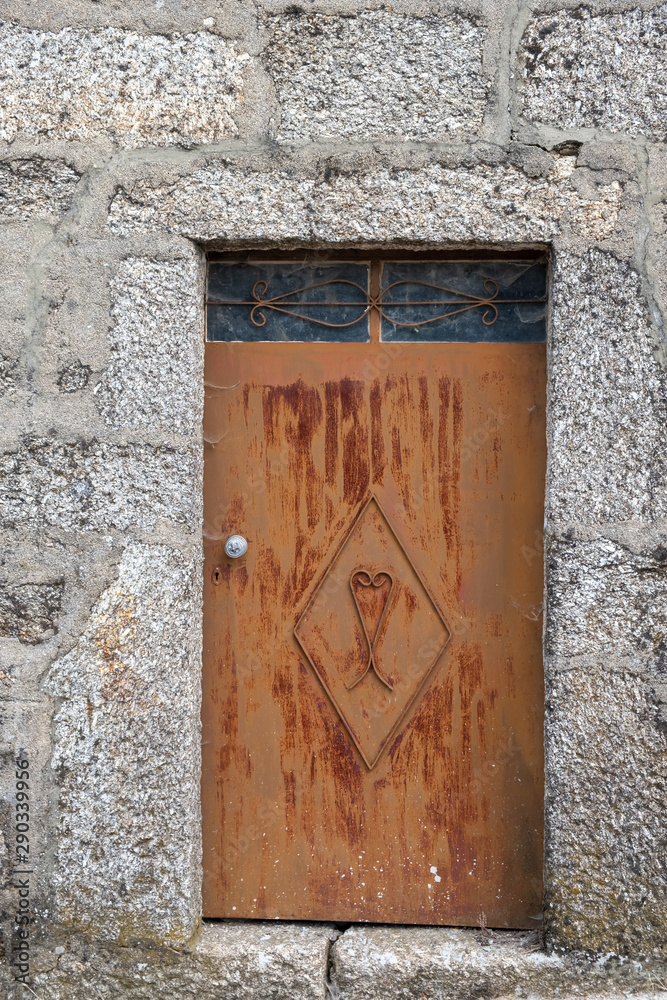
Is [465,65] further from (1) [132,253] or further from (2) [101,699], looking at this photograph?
(2) [101,699]

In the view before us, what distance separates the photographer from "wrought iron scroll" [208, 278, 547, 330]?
2.11 meters

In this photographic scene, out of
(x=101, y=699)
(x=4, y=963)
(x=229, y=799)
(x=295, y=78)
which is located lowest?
(x=4, y=963)

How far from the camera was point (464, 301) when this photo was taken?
6.95ft

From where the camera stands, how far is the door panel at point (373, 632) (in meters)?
2.09

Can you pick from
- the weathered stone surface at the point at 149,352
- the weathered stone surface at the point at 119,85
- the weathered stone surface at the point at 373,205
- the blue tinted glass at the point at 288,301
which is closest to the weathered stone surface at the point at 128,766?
the weathered stone surface at the point at 149,352

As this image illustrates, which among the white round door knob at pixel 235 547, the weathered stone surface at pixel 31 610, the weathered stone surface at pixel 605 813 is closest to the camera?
the weathered stone surface at pixel 605 813

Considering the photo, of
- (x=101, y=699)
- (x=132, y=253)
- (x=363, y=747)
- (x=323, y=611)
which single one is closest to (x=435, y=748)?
(x=363, y=747)

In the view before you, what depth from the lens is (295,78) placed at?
6.59ft

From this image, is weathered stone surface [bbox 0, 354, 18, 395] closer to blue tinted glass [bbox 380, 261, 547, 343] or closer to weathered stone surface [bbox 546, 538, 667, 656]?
blue tinted glass [bbox 380, 261, 547, 343]

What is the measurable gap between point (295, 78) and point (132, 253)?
61cm

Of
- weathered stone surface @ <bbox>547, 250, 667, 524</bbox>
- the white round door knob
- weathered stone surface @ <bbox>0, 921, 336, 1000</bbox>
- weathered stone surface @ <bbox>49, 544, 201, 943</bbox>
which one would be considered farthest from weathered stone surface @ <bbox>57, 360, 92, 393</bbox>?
weathered stone surface @ <bbox>0, 921, 336, 1000</bbox>

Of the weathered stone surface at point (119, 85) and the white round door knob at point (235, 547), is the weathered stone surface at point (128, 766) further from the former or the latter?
the weathered stone surface at point (119, 85)

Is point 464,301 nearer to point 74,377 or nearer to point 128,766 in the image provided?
point 74,377

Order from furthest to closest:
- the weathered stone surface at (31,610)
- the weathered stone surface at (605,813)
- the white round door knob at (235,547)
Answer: the white round door knob at (235,547)
the weathered stone surface at (31,610)
the weathered stone surface at (605,813)
